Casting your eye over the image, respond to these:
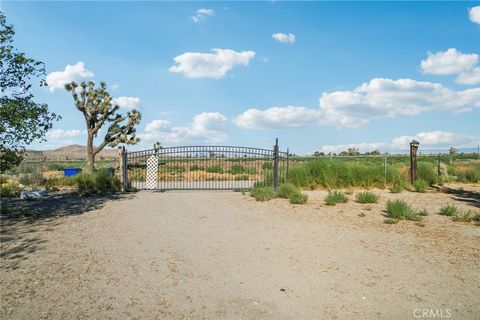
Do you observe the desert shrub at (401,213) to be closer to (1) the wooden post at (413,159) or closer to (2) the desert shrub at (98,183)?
(1) the wooden post at (413,159)

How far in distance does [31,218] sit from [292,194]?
9.03 meters

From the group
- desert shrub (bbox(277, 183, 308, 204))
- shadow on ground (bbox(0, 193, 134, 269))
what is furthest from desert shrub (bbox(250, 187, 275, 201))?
shadow on ground (bbox(0, 193, 134, 269))

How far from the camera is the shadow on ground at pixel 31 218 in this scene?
729 centimetres

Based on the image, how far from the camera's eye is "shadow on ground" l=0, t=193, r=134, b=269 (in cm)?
729

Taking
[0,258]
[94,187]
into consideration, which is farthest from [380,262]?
[94,187]

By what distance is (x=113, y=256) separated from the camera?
6.86m

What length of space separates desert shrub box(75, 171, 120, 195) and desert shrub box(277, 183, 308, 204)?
831cm

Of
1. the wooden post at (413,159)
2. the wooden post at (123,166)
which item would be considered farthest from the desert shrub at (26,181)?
the wooden post at (413,159)

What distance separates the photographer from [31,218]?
10.8 m

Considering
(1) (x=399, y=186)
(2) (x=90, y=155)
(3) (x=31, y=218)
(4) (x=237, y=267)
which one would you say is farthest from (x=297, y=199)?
(2) (x=90, y=155)

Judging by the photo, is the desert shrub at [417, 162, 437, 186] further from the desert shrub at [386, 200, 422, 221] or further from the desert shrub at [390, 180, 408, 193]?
the desert shrub at [386, 200, 422, 221]

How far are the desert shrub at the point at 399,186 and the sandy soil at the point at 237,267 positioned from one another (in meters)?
6.29

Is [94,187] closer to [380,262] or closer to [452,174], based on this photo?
[380,262]

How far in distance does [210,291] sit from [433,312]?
291 centimetres
